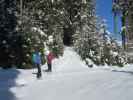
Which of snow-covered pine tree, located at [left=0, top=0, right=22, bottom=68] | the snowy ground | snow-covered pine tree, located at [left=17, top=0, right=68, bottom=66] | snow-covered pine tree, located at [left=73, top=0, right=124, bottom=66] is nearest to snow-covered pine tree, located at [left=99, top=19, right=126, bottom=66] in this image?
snow-covered pine tree, located at [left=73, top=0, right=124, bottom=66]

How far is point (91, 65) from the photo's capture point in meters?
32.8

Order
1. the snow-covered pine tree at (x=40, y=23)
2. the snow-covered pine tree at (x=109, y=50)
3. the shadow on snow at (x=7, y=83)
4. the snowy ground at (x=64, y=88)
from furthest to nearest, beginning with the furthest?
1. the snow-covered pine tree at (x=109, y=50)
2. the snow-covered pine tree at (x=40, y=23)
3. the shadow on snow at (x=7, y=83)
4. the snowy ground at (x=64, y=88)

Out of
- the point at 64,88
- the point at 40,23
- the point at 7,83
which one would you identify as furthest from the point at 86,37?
the point at 64,88

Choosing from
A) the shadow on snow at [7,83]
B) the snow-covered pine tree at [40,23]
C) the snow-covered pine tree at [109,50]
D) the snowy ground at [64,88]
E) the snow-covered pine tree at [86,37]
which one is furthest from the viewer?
the snow-covered pine tree at [109,50]

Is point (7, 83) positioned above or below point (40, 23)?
below

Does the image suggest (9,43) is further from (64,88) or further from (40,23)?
(64,88)

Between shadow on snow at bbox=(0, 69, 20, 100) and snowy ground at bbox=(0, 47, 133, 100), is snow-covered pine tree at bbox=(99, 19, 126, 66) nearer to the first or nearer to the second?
shadow on snow at bbox=(0, 69, 20, 100)

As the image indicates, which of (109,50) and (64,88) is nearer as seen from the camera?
(64,88)

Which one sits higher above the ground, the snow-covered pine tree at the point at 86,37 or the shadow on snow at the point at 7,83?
the snow-covered pine tree at the point at 86,37

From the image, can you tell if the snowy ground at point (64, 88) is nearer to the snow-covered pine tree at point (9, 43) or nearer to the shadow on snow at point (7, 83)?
the shadow on snow at point (7, 83)

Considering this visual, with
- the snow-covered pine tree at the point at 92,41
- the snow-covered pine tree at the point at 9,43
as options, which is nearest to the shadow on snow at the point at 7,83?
the snow-covered pine tree at the point at 9,43

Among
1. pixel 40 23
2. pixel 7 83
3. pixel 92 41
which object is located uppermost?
pixel 40 23

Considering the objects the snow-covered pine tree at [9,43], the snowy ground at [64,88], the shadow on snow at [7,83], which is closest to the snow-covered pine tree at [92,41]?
A: the snow-covered pine tree at [9,43]

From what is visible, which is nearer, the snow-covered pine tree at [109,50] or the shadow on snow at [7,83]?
the shadow on snow at [7,83]
